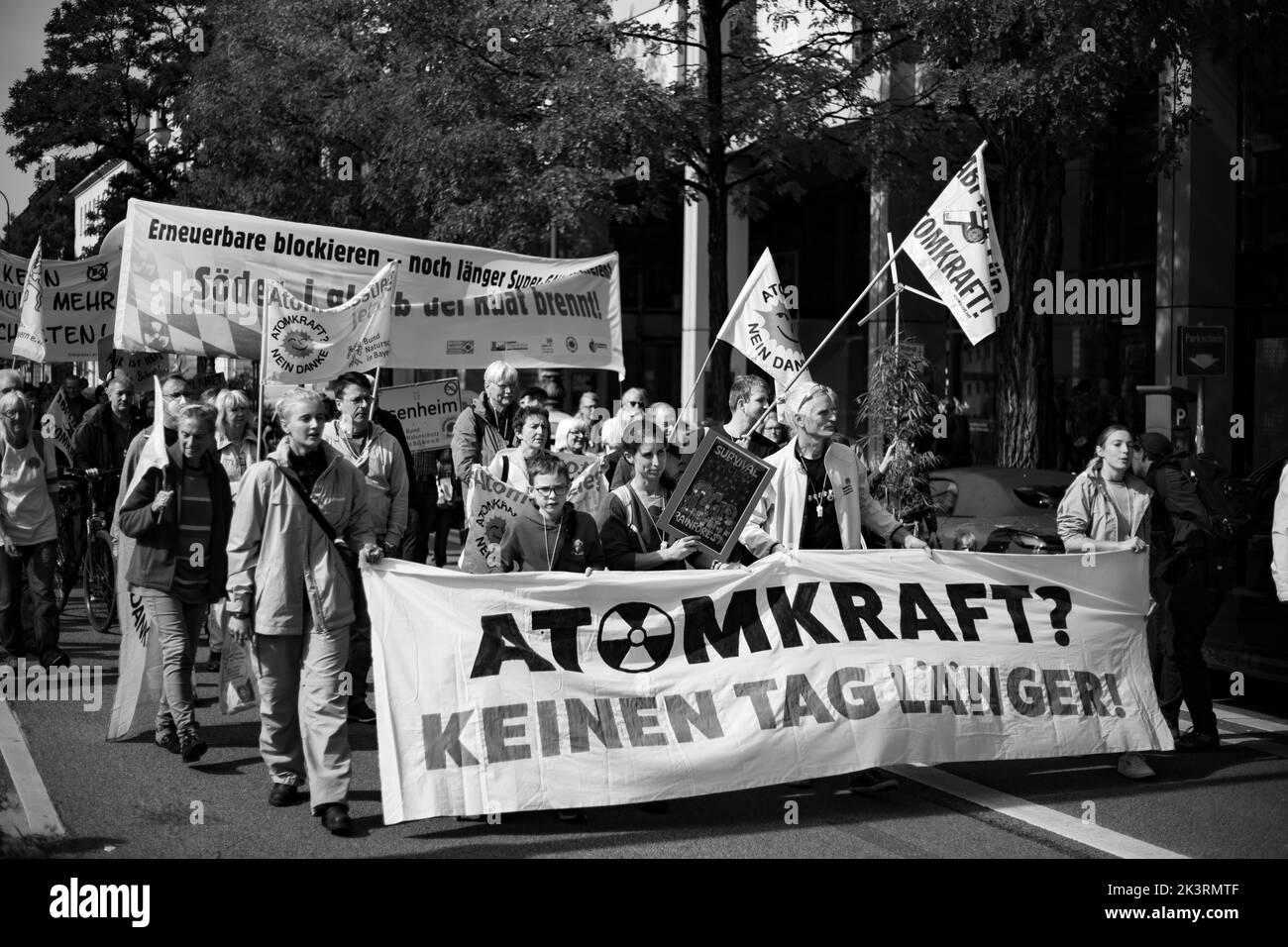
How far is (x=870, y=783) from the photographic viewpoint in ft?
23.6

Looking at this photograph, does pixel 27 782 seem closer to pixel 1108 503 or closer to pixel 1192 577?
pixel 1108 503

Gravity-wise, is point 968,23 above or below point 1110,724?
above

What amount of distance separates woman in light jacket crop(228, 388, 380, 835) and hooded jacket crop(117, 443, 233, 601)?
1063 millimetres

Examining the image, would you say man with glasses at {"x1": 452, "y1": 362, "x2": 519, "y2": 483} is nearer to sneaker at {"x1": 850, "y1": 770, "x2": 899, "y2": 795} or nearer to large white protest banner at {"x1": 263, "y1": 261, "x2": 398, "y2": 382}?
large white protest banner at {"x1": 263, "y1": 261, "x2": 398, "y2": 382}

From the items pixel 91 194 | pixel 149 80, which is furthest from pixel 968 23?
pixel 91 194

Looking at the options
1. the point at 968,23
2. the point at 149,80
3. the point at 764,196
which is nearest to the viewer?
the point at 968,23

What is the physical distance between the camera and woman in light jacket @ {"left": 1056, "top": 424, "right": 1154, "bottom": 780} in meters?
8.26

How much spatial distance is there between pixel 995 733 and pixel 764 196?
23.2m

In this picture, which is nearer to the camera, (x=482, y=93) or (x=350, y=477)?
(x=350, y=477)

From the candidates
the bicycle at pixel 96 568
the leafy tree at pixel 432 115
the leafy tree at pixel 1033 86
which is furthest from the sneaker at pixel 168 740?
the leafy tree at pixel 1033 86

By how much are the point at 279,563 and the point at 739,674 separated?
6.68 ft

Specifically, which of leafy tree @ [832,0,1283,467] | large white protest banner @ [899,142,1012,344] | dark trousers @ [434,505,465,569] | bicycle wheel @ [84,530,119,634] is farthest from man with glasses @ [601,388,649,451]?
leafy tree @ [832,0,1283,467]
